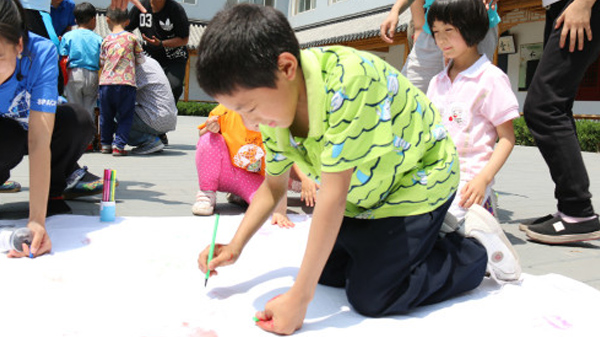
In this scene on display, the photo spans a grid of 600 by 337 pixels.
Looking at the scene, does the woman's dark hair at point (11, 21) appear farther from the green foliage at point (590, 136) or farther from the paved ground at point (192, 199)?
the green foliage at point (590, 136)

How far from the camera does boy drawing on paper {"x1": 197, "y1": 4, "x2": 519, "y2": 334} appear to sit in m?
1.30

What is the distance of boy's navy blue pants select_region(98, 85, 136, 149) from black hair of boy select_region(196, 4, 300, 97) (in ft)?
13.6

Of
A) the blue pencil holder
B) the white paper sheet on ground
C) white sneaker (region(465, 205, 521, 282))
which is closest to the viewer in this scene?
the white paper sheet on ground

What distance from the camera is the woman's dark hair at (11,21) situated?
6.13 ft

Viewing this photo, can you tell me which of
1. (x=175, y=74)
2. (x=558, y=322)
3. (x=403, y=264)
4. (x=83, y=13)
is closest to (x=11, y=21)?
(x=403, y=264)

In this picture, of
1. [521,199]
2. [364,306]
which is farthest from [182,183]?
[364,306]

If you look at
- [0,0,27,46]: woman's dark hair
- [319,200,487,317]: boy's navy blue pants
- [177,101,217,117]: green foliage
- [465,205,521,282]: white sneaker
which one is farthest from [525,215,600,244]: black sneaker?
[177,101,217,117]: green foliage

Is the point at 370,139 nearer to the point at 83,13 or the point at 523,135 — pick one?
Answer: the point at 83,13

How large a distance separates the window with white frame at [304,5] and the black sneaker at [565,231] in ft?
65.4

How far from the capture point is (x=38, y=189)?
1.98 m

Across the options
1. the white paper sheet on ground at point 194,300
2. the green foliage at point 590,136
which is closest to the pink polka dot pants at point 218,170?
the white paper sheet on ground at point 194,300

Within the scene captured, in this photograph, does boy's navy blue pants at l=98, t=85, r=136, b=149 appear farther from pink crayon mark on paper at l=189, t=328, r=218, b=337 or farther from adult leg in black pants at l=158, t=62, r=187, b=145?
pink crayon mark on paper at l=189, t=328, r=218, b=337

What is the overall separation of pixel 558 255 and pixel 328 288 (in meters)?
1.09

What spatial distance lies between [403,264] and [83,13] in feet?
15.4
